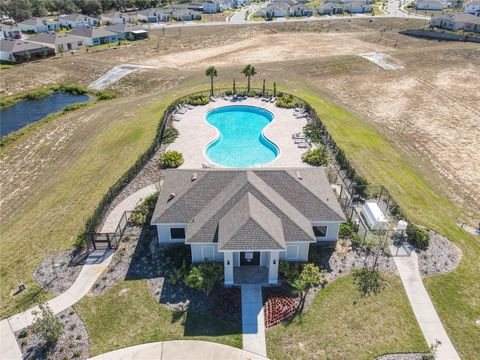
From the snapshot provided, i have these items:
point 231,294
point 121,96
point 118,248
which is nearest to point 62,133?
point 121,96

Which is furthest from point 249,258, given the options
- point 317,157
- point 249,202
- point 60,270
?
point 317,157

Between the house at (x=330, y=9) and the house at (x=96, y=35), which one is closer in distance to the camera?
the house at (x=96, y=35)

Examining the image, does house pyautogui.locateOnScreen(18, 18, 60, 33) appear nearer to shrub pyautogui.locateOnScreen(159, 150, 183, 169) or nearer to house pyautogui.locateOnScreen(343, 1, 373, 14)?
shrub pyautogui.locateOnScreen(159, 150, 183, 169)

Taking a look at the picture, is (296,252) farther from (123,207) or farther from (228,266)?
(123,207)

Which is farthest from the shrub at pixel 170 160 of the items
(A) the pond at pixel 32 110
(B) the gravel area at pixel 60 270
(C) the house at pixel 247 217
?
(A) the pond at pixel 32 110

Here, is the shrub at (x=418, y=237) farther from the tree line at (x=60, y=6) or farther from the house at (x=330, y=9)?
the tree line at (x=60, y=6)

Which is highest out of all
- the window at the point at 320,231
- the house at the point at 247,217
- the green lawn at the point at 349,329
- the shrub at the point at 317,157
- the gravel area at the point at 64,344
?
the house at the point at 247,217

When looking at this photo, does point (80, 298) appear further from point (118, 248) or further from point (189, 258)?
point (189, 258)
